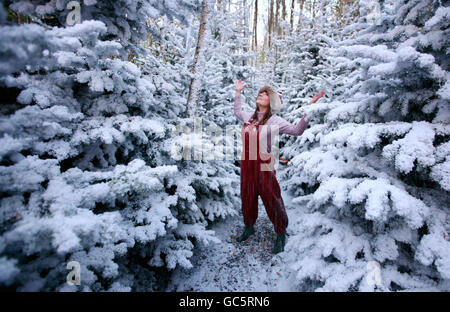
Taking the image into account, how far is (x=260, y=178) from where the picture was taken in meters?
3.53

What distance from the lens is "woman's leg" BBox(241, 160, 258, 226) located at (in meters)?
3.58

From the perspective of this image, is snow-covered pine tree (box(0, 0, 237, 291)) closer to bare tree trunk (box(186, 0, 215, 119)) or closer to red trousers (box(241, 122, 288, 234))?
bare tree trunk (box(186, 0, 215, 119))

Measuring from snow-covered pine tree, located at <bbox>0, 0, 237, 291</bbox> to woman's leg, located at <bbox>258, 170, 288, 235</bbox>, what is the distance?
3.64 feet

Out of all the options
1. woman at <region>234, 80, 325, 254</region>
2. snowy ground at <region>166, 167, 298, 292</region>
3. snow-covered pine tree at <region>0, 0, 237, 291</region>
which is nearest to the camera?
snow-covered pine tree at <region>0, 0, 237, 291</region>

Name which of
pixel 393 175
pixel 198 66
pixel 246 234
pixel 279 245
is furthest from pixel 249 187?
pixel 198 66

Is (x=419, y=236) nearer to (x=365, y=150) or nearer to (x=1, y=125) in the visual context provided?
(x=365, y=150)

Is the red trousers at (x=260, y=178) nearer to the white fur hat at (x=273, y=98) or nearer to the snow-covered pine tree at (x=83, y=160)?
the white fur hat at (x=273, y=98)

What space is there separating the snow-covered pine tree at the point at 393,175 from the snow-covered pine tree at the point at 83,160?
69.9 inches

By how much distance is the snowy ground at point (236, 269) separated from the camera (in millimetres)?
2967

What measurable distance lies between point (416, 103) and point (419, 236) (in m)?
1.37

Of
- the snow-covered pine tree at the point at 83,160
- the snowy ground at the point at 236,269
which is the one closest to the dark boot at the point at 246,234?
the snowy ground at the point at 236,269

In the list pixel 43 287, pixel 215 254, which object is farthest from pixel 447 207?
pixel 43 287

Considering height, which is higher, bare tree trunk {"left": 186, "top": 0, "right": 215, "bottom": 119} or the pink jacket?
bare tree trunk {"left": 186, "top": 0, "right": 215, "bottom": 119}

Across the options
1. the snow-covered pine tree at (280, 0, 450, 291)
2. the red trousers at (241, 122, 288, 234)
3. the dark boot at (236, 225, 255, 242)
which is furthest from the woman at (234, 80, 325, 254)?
the snow-covered pine tree at (280, 0, 450, 291)
